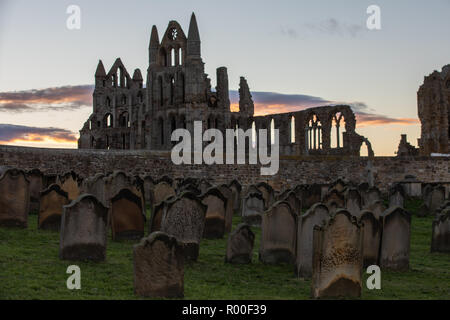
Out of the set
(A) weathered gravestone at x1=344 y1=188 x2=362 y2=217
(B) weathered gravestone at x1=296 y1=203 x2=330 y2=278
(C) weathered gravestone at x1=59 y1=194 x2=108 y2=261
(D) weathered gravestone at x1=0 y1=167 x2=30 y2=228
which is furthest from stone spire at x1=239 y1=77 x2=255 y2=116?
(B) weathered gravestone at x1=296 y1=203 x2=330 y2=278

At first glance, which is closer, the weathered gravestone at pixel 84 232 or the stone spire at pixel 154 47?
the weathered gravestone at pixel 84 232

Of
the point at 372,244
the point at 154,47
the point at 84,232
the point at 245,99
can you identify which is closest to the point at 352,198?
the point at 372,244

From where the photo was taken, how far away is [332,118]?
45250mm

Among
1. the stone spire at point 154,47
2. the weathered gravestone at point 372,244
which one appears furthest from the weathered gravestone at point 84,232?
the stone spire at point 154,47

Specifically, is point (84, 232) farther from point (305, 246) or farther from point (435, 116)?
point (435, 116)

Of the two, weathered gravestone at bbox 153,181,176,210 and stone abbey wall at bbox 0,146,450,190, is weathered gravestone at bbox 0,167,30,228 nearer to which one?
weathered gravestone at bbox 153,181,176,210

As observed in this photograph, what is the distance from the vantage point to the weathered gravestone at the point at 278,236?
1022cm

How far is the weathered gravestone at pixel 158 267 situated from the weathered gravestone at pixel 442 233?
6635 millimetres

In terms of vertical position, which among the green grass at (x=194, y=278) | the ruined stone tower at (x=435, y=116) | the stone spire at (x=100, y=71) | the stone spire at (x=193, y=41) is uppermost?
A: the stone spire at (x=100, y=71)

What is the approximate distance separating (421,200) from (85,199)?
1694 centimetres

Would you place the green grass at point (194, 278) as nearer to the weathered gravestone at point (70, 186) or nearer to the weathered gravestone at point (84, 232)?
the weathered gravestone at point (84, 232)

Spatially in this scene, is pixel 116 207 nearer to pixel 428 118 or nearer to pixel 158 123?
pixel 428 118

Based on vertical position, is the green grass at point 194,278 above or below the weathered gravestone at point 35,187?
below
